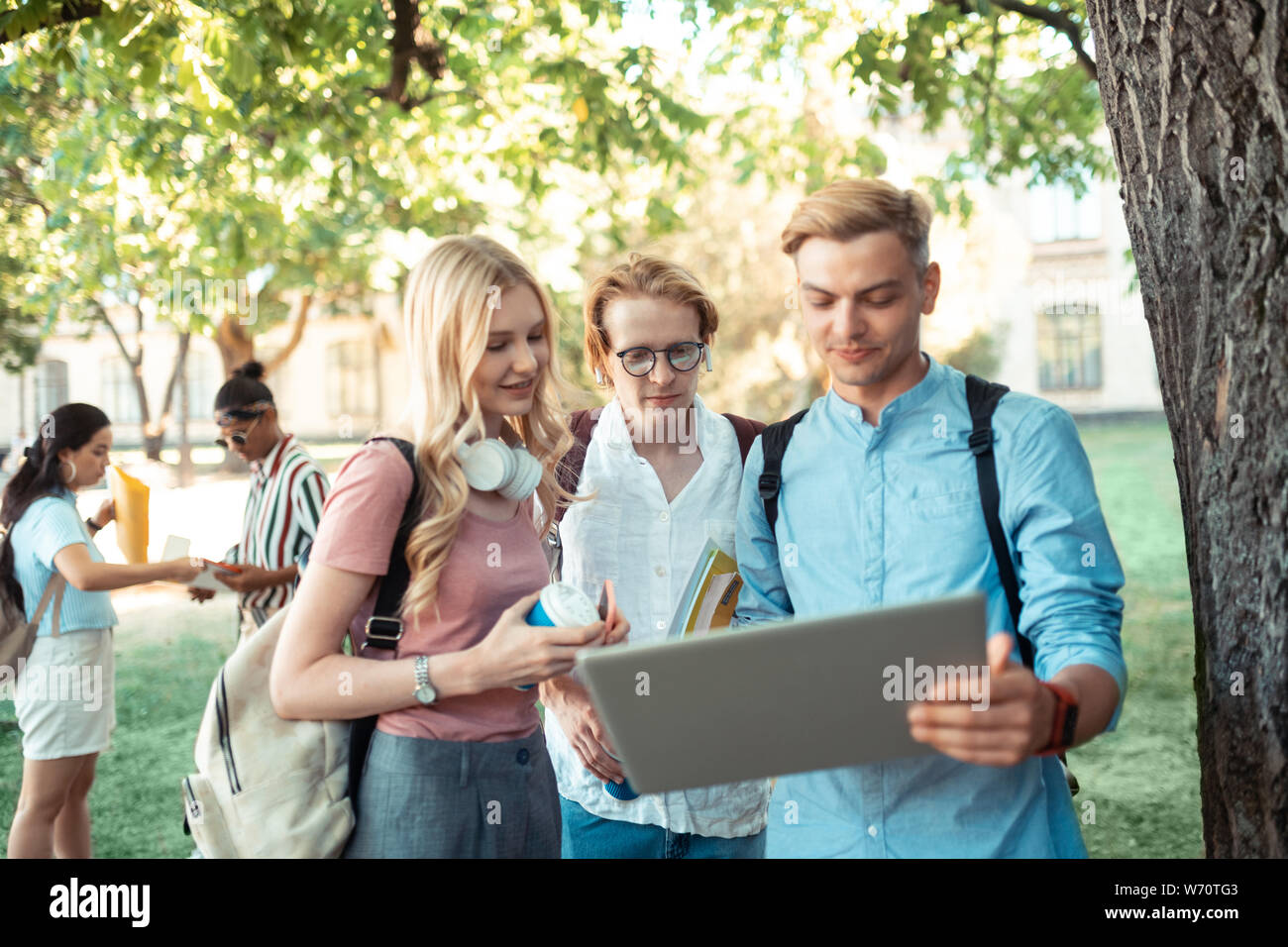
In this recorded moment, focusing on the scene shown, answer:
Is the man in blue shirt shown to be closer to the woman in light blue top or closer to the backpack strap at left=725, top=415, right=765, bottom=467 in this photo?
the backpack strap at left=725, top=415, right=765, bottom=467

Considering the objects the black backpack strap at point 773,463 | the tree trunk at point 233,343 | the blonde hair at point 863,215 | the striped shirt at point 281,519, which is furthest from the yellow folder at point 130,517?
the tree trunk at point 233,343

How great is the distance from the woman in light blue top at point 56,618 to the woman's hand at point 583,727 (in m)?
2.28

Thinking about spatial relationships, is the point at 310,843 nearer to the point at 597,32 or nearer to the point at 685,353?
the point at 685,353

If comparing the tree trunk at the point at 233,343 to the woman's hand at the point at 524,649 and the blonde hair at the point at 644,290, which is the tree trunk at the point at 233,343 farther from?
the woman's hand at the point at 524,649

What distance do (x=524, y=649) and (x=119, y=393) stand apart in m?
22.7

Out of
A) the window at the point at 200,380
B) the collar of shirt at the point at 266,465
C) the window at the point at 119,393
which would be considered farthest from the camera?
the window at the point at 200,380

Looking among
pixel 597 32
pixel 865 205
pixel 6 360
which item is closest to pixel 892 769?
pixel 865 205

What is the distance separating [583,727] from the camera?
8.57 feet

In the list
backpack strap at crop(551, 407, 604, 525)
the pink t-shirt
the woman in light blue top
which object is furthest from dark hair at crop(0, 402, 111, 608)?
the pink t-shirt

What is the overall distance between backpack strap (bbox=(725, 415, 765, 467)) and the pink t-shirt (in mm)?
802

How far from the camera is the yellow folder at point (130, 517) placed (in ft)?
14.4

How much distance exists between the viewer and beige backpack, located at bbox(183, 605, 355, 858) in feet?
6.66

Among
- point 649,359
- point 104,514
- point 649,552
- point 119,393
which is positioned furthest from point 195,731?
point 119,393
